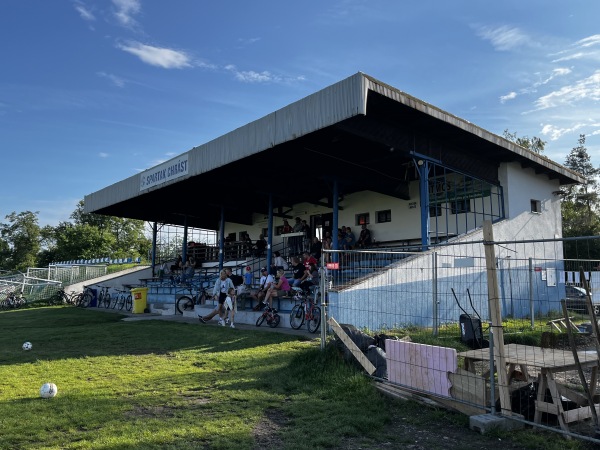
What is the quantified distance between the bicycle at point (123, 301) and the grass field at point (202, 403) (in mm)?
13075

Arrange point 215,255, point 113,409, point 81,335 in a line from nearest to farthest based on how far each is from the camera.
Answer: point 113,409, point 81,335, point 215,255

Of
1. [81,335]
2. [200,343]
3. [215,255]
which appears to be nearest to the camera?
[200,343]

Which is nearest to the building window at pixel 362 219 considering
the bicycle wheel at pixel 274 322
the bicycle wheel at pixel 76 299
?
the bicycle wheel at pixel 274 322

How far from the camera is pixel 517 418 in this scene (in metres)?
4.68

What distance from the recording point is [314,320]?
39.4 ft

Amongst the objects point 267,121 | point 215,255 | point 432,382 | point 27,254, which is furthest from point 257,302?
point 27,254

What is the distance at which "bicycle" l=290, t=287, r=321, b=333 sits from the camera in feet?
39.4

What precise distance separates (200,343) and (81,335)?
404 centimetres

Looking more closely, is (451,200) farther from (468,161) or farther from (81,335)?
(81,335)

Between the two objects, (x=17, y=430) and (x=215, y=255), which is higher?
(x=215, y=255)

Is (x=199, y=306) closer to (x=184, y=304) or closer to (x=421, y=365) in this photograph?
(x=184, y=304)

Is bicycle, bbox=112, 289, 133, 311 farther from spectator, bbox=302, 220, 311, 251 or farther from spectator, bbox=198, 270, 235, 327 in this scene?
spectator, bbox=198, 270, 235, 327

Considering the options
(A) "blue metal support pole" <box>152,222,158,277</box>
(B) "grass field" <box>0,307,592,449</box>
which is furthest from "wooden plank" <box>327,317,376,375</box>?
(A) "blue metal support pole" <box>152,222,158,277</box>

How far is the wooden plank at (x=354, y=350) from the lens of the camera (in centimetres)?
660
